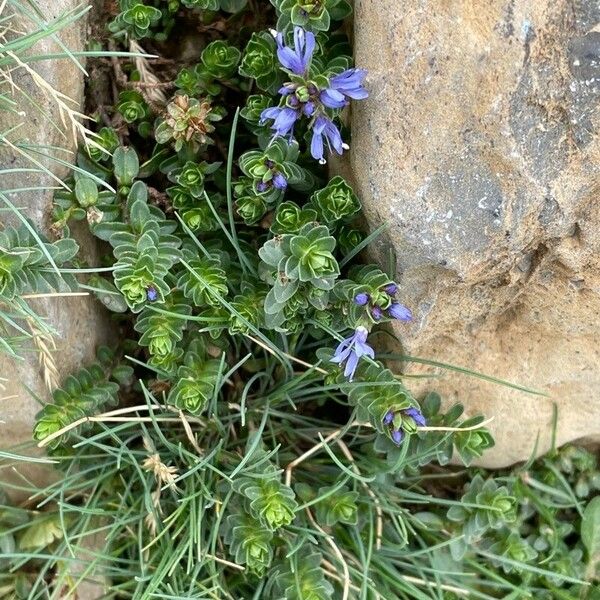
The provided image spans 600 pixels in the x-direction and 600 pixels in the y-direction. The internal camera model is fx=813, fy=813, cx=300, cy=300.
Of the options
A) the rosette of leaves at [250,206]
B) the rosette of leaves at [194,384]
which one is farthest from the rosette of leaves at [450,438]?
the rosette of leaves at [250,206]

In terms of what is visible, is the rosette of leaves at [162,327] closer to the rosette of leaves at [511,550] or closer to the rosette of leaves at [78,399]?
the rosette of leaves at [78,399]

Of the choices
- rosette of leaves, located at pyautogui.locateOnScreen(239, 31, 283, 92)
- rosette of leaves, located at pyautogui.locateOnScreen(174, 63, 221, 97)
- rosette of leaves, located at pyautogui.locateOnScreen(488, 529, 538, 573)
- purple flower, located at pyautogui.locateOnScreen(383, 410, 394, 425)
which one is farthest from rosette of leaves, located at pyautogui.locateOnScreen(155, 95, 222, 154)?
rosette of leaves, located at pyautogui.locateOnScreen(488, 529, 538, 573)

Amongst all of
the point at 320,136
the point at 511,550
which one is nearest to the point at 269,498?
the point at 511,550

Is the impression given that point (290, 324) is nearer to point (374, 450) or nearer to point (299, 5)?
point (374, 450)

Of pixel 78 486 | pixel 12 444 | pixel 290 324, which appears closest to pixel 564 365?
pixel 290 324

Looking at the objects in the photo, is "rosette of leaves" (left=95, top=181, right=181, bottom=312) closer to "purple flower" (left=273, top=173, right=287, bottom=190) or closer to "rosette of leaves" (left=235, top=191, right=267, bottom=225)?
"rosette of leaves" (left=235, top=191, right=267, bottom=225)

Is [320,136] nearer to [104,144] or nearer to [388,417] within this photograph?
[104,144]
